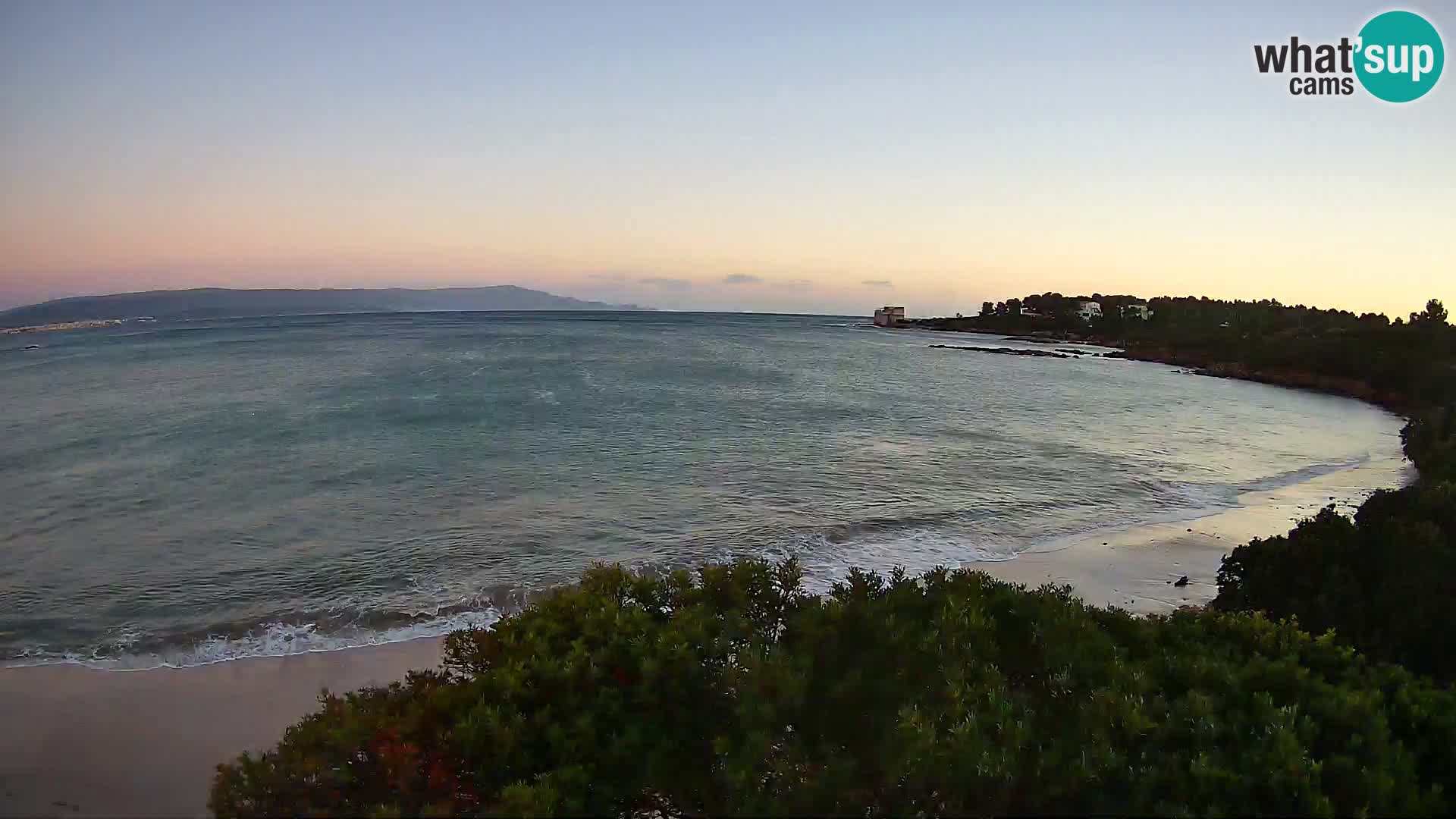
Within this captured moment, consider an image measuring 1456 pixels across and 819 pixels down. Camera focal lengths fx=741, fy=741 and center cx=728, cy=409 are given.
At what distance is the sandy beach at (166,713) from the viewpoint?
6.40m

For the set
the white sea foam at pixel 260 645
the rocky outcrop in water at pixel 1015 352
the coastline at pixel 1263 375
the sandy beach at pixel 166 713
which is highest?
the rocky outcrop in water at pixel 1015 352

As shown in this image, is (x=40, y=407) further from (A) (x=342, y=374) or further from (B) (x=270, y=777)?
(B) (x=270, y=777)

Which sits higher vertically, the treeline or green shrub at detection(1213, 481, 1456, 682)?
the treeline

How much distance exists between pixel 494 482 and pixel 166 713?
404 inches

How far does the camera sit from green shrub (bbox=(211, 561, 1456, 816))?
3.93m

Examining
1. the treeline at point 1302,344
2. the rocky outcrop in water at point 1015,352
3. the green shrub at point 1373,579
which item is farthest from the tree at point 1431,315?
the green shrub at point 1373,579

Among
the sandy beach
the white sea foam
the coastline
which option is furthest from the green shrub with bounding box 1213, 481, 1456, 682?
the coastline

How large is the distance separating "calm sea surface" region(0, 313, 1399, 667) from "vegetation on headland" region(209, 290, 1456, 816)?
6.02 m

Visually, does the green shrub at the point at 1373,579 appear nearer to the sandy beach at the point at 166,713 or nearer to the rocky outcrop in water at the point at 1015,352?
the sandy beach at the point at 166,713

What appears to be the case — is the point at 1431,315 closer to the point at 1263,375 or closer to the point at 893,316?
the point at 1263,375

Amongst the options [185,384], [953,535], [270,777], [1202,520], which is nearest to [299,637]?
[270,777]

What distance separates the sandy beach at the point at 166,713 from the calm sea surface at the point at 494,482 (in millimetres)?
559

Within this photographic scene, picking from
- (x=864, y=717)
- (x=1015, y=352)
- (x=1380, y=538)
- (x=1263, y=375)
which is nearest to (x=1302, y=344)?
(x=1263, y=375)

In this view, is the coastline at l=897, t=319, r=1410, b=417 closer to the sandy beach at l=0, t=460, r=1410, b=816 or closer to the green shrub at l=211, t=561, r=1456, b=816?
the sandy beach at l=0, t=460, r=1410, b=816
